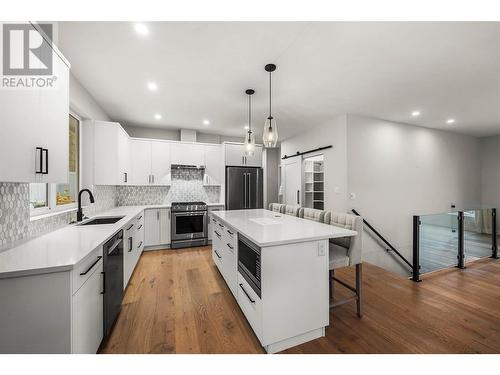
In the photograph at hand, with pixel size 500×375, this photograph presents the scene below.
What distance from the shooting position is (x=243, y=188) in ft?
16.2

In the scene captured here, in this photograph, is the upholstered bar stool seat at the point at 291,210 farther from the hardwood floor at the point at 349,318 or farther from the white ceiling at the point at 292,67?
the white ceiling at the point at 292,67

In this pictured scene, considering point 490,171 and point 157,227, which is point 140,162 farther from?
point 490,171

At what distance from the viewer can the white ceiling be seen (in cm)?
182

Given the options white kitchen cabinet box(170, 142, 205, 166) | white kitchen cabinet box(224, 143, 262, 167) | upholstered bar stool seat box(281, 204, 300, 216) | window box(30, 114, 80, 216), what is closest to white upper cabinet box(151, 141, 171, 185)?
white kitchen cabinet box(170, 142, 205, 166)

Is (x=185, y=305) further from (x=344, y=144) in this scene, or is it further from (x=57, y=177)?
(x=344, y=144)

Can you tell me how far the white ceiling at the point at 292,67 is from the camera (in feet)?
5.97

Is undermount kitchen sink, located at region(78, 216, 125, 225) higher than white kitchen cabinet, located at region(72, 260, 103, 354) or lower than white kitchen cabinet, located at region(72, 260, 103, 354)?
higher

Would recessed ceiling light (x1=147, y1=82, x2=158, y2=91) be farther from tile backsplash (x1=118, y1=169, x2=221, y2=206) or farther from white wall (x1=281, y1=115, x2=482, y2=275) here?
white wall (x1=281, y1=115, x2=482, y2=275)

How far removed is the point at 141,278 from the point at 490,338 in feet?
12.5

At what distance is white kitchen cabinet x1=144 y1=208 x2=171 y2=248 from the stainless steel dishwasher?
2.15 meters

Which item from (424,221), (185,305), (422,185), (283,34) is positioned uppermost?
(283,34)

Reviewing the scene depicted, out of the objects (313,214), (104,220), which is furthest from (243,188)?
(104,220)

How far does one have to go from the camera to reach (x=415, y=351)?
62.5 inches

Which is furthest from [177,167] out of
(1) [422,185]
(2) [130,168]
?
(1) [422,185]
